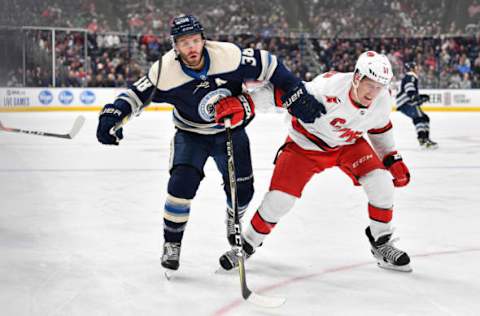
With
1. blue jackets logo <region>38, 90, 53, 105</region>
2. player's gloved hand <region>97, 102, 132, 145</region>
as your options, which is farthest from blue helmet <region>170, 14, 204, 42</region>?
blue jackets logo <region>38, 90, 53, 105</region>

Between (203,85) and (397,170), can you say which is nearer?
(203,85)

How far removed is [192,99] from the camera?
277 cm

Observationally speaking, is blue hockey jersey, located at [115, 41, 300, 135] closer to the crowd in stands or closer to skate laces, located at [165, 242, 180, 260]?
skate laces, located at [165, 242, 180, 260]

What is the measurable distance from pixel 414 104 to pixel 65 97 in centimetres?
818

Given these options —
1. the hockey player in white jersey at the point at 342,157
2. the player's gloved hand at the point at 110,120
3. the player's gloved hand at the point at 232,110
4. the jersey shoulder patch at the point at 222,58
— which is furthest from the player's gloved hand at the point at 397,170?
the player's gloved hand at the point at 110,120

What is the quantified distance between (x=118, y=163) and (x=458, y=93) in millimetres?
9791

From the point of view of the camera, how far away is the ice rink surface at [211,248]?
7.87 feet

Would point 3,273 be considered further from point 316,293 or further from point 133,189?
point 133,189

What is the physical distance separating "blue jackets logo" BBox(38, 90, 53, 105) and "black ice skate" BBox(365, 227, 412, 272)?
38.0 ft

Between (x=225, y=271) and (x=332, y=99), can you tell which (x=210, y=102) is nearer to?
(x=332, y=99)

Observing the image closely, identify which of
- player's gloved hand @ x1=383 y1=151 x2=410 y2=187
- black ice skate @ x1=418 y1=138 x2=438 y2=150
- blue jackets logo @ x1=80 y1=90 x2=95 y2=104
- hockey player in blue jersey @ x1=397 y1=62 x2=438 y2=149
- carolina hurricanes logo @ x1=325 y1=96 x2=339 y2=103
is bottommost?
blue jackets logo @ x1=80 y1=90 x2=95 y2=104

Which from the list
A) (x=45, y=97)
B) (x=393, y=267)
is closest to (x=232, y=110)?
(x=393, y=267)

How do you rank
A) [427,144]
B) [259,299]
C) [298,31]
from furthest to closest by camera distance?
[298,31]
[427,144]
[259,299]

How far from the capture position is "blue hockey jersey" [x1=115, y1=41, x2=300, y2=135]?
8.98 feet
